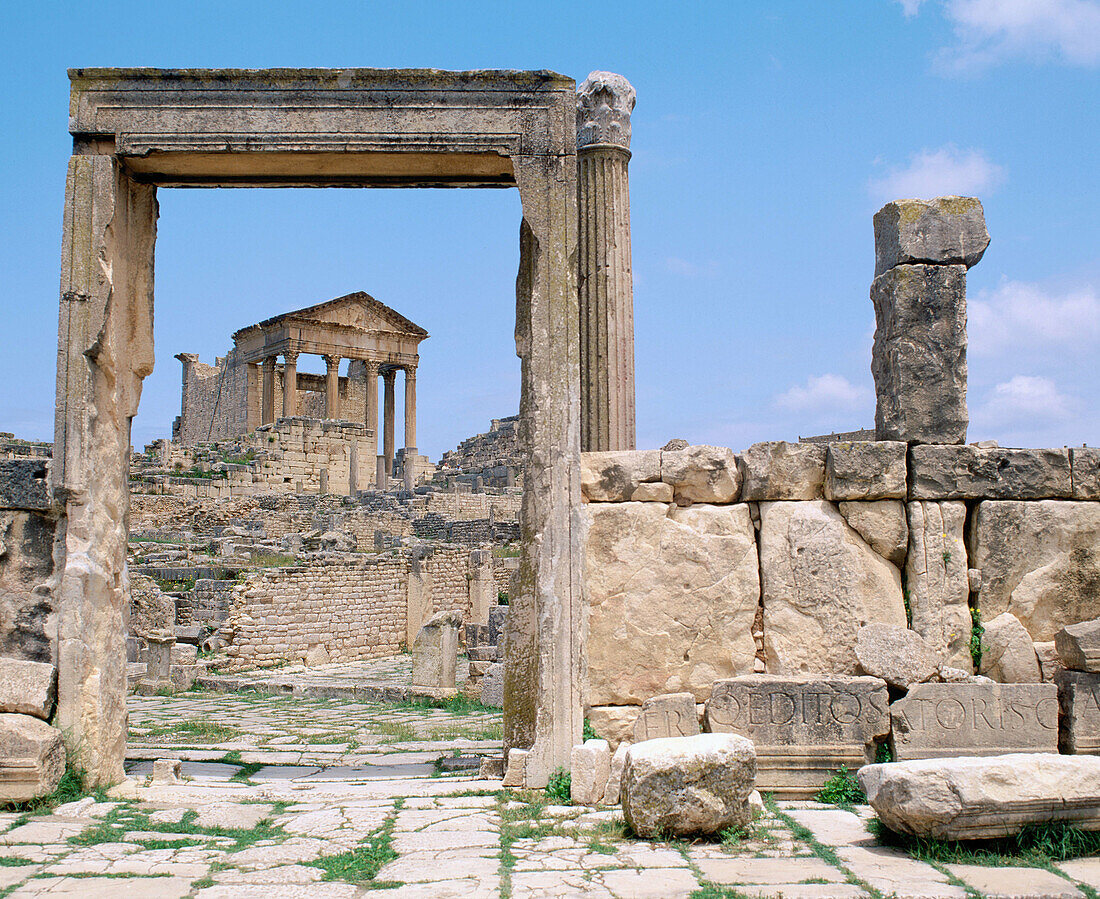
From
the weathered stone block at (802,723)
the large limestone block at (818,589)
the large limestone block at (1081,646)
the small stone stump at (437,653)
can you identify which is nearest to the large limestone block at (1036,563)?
the large limestone block at (1081,646)

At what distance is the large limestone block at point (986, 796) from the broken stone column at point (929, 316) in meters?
2.15

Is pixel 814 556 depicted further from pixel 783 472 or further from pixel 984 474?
pixel 984 474

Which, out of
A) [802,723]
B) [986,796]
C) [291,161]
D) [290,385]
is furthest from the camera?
[290,385]

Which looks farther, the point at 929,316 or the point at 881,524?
the point at 929,316

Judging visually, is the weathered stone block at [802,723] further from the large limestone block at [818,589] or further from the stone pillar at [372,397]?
the stone pillar at [372,397]

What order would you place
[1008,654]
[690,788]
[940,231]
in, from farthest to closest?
[940,231] → [1008,654] → [690,788]

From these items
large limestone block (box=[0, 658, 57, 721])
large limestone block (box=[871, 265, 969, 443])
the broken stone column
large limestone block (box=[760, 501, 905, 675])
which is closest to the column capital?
the broken stone column

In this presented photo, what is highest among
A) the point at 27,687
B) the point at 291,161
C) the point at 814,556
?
the point at 291,161

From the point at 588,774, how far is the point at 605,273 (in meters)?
2.96

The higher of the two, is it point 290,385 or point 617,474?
point 290,385

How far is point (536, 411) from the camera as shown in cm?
556

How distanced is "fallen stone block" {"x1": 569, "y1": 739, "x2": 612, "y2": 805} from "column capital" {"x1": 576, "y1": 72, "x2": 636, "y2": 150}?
12.0 ft

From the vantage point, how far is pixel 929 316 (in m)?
5.67

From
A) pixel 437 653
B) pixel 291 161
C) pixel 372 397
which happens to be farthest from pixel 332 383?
pixel 291 161
